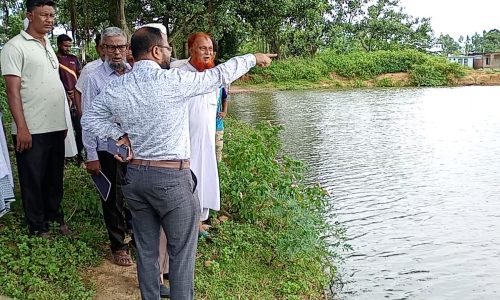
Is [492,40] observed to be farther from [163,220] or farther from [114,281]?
[163,220]

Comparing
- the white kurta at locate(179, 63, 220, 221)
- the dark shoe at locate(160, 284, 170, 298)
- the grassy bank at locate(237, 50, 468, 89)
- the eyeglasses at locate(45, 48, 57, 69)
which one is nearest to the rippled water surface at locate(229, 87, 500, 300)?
the white kurta at locate(179, 63, 220, 221)

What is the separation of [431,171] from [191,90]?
731 cm

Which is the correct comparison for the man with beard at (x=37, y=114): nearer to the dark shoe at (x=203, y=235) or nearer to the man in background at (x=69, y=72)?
the dark shoe at (x=203, y=235)

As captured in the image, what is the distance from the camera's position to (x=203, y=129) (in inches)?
169

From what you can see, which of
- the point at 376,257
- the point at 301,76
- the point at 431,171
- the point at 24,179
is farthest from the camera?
the point at 301,76

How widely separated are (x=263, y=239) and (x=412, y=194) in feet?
12.1

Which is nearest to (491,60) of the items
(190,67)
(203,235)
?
(203,235)

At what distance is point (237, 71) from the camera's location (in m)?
3.05

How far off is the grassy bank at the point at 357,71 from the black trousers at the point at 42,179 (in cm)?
2818

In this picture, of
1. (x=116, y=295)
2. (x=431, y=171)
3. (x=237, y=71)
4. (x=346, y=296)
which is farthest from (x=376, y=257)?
(x=431, y=171)

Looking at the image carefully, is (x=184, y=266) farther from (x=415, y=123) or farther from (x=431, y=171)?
(x=415, y=123)

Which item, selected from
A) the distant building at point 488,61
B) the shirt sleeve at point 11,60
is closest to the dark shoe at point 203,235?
the shirt sleeve at point 11,60

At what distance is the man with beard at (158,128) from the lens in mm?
2977

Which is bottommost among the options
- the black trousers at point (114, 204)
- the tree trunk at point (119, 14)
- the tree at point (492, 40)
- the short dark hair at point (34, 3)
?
the black trousers at point (114, 204)
